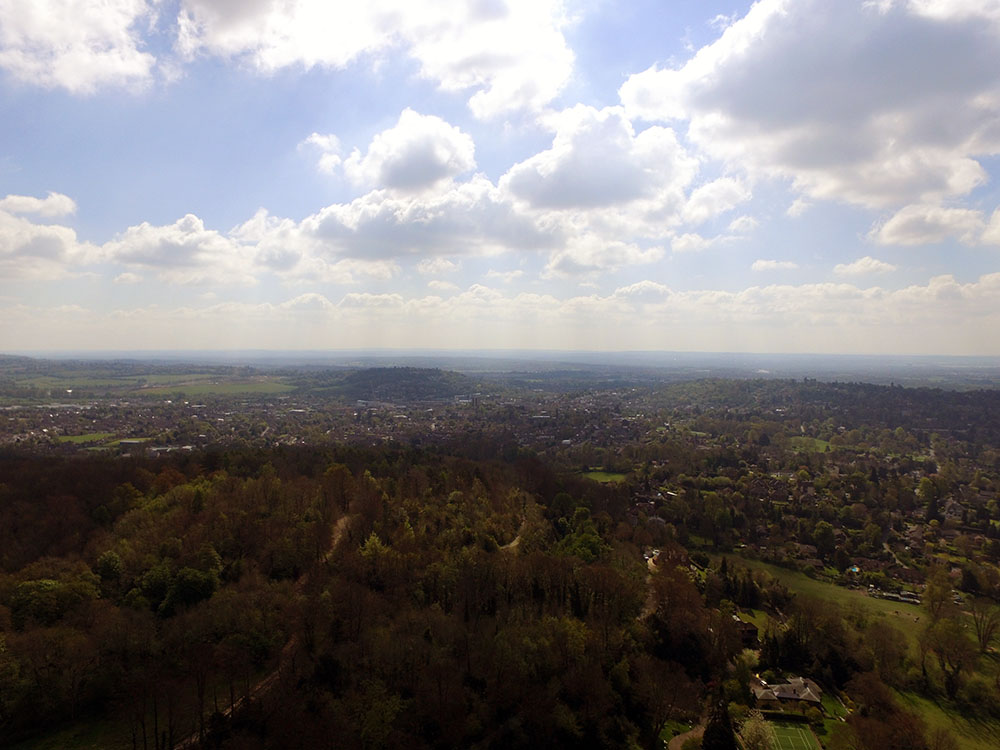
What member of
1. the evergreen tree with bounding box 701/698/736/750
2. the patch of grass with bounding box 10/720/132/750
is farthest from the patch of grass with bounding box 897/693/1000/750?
the patch of grass with bounding box 10/720/132/750

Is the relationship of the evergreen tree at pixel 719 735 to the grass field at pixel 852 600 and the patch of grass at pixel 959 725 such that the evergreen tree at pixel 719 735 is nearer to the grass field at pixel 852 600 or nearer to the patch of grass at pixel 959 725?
the patch of grass at pixel 959 725

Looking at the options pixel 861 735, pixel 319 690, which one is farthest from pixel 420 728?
pixel 861 735

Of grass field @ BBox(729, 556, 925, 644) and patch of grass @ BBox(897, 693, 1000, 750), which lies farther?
grass field @ BBox(729, 556, 925, 644)

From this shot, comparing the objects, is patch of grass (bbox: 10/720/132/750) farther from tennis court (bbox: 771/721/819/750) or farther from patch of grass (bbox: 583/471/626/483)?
patch of grass (bbox: 583/471/626/483)

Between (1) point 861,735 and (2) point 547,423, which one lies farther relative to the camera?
(2) point 547,423

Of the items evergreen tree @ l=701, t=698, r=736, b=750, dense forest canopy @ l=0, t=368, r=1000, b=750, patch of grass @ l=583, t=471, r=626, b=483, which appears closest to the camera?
dense forest canopy @ l=0, t=368, r=1000, b=750

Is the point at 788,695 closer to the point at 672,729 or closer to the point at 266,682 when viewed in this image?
the point at 672,729

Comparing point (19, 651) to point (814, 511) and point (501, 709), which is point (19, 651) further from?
point (814, 511)
